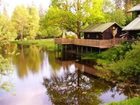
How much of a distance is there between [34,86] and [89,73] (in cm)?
814

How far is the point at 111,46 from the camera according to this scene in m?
43.7

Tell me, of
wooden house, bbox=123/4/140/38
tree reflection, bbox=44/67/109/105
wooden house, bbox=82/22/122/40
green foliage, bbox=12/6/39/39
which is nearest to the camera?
tree reflection, bbox=44/67/109/105

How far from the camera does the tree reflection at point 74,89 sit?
78.4ft

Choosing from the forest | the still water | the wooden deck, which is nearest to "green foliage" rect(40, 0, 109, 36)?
the forest

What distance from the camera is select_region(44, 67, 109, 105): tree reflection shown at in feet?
78.4

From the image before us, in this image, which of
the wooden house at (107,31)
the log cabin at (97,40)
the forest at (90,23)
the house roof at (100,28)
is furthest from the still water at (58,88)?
the house roof at (100,28)

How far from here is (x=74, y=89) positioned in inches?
1104

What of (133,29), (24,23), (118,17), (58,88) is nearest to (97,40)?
(133,29)

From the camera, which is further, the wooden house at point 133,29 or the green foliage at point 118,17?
the green foliage at point 118,17

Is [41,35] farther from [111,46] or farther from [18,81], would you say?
[18,81]

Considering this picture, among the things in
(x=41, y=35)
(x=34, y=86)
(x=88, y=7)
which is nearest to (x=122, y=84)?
(x=34, y=86)

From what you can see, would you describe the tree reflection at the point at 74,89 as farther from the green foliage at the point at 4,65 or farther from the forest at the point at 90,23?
the green foliage at the point at 4,65

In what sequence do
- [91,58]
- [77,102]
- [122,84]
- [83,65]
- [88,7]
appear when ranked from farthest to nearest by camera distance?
1. [88,7]
2. [91,58]
3. [83,65]
4. [122,84]
5. [77,102]

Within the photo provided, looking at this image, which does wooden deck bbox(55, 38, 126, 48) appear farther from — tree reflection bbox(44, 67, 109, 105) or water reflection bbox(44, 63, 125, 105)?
tree reflection bbox(44, 67, 109, 105)
